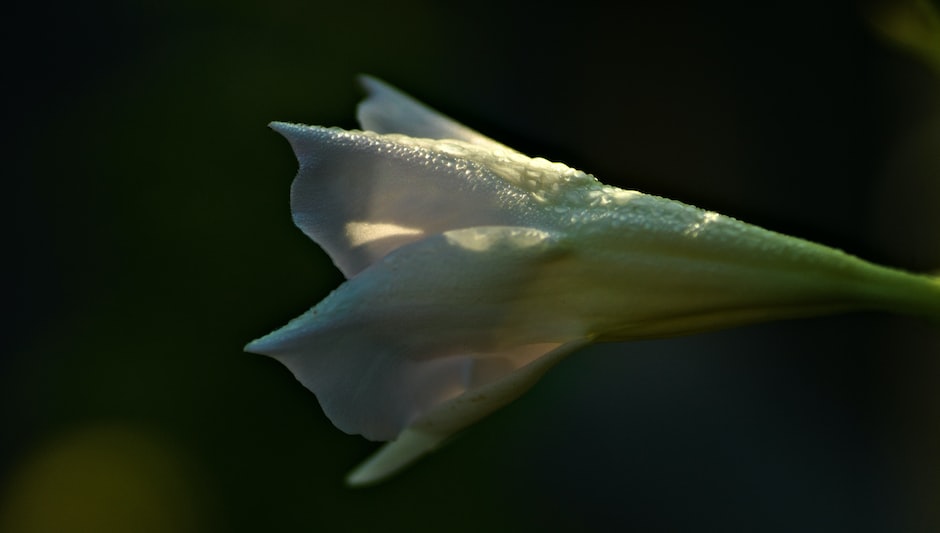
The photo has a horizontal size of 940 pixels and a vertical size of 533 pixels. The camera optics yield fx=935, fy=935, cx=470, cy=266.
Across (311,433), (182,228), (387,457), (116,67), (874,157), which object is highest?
(874,157)

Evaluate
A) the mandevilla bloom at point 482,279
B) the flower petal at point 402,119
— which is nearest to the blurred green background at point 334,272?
the flower petal at point 402,119

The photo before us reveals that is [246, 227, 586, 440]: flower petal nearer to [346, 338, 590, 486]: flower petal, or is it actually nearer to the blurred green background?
[346, 338, 590, 486]: flower petal

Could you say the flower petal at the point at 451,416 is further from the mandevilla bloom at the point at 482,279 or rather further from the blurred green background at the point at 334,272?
the blurred green background at the point at 334,272

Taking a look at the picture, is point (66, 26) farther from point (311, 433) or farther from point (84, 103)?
point (311, 433)

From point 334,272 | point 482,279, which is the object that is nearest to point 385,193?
point 482,279

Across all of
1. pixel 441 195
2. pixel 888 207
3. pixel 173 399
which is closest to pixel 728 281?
pixel 441 195
